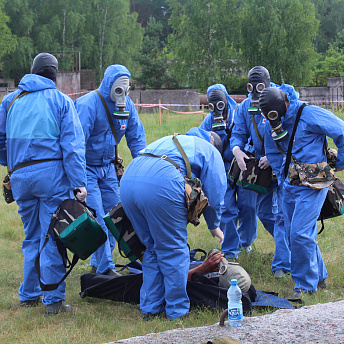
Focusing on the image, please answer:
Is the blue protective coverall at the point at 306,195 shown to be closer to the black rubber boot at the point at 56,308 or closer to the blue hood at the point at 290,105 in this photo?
the blue hood at the point at 290,105

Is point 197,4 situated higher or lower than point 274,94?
higher

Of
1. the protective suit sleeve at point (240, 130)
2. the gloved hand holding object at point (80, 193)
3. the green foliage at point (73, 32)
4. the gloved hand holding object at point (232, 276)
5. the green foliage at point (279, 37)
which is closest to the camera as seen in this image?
the gloved hand holding object at point (232, 276)

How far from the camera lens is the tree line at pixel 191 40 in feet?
121

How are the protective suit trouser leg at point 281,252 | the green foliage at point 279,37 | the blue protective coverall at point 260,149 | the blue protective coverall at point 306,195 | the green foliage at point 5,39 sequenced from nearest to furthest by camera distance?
1. the blue protective coverall at point 306,195
2. the protective suit trouser leg at point 281,252
3. the blue protective coverall at point 260,149
4. the green foliage at point 5,39
5. the green foliage at point 279,37

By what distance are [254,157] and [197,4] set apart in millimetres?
33456

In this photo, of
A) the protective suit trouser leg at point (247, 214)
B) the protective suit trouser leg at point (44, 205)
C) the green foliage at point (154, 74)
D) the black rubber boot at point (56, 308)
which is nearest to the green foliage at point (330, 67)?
the green foliage at point (154, 74)

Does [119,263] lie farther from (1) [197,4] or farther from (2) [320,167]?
(1) [197,4]

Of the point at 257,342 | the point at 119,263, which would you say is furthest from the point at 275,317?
the point at 119,263

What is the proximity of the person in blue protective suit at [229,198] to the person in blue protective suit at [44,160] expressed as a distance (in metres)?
→ 2.37

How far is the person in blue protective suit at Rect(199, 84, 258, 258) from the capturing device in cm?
634

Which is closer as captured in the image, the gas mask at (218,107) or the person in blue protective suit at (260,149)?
the person in blue protective suit at (260,149)

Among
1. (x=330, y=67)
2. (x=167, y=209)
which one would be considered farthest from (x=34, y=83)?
(x=330, y=67)

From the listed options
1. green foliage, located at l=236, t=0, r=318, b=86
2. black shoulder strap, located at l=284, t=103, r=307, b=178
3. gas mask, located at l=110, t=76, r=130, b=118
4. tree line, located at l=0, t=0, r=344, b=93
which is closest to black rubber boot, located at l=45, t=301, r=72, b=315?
gas mask, located at l=110, t=76, r=130, b=118

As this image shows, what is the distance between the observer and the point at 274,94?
4.69 m
